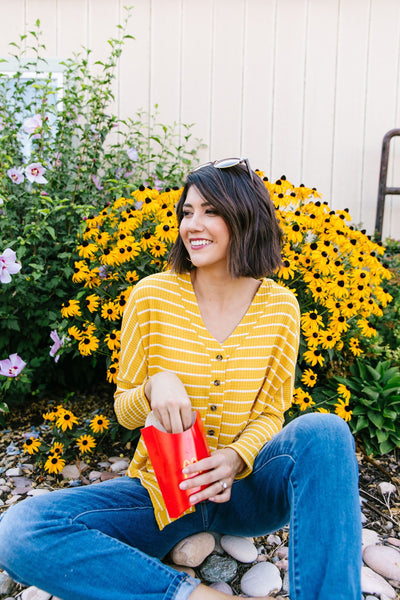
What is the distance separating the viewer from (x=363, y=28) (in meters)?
3.51

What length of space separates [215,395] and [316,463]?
1.17ft

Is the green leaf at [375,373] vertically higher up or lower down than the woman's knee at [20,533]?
higher up

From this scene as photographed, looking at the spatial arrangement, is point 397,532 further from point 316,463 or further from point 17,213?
point 17,213

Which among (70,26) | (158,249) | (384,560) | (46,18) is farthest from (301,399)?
(46,18)

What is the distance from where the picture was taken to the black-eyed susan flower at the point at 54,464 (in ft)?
6.98

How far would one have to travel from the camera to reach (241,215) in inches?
59.1

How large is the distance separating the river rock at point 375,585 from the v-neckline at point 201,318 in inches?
34.8

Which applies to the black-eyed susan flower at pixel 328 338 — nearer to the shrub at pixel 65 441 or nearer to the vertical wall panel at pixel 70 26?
the shrub at pixel 65 441

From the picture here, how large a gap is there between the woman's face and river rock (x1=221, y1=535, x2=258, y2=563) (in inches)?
37.3

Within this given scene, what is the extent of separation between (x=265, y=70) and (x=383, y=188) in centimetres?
114

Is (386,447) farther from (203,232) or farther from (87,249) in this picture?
(87,249)

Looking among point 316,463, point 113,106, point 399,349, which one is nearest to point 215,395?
point 316,463

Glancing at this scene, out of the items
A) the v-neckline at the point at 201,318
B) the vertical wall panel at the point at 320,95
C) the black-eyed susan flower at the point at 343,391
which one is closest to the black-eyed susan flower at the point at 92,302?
the v-neckline at the point at 201,318

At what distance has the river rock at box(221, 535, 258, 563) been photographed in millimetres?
1713
